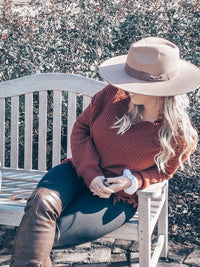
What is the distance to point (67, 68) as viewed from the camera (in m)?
4.19

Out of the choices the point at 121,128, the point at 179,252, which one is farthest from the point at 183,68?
the point at 179,252

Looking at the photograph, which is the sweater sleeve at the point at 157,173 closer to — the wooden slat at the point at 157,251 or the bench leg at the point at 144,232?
the bench leg at the point at 144,232

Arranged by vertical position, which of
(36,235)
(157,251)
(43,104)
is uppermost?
(43,104)

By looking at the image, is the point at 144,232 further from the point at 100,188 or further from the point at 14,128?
the point at 14,128

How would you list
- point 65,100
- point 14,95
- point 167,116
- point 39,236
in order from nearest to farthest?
point 39,236
point 167,116
point 14,95
point 65,100

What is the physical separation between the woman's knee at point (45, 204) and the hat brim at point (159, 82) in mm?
658

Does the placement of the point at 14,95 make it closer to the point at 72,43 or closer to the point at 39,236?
the point at 72,43

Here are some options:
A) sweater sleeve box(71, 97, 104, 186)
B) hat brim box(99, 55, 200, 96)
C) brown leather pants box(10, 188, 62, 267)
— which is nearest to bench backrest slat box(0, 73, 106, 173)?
sweater sleeve box(71, 97, 104, 186)

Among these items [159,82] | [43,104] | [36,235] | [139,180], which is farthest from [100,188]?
[43,104]

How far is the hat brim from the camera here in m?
2.51

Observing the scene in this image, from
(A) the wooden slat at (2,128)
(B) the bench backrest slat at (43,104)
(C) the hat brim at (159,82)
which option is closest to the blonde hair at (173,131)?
(C) the hat brim at (159,82)

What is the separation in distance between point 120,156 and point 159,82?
0.48 m

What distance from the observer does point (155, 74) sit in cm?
258

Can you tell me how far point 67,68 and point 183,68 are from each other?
1.67m
